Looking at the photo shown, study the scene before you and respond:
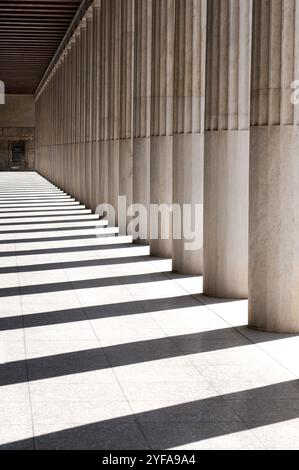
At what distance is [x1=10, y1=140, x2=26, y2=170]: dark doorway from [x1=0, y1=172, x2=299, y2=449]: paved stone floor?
8929 cm

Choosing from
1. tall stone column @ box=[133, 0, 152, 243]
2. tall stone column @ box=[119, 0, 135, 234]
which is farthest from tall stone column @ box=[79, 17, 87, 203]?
tall stone column @ box=[133, 0, 152, 243]

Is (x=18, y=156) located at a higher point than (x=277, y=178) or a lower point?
lower

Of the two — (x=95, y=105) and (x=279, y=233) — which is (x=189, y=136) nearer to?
(x=279, y=233)

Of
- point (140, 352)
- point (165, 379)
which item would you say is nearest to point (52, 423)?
Answer: point (165, 379)

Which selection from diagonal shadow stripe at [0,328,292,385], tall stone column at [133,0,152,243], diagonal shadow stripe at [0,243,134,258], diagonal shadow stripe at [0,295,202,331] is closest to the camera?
diagonal shadow stripe at [0,328,292,385]

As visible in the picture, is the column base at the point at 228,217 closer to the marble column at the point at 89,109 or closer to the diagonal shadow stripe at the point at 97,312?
the diagonal shadow stripe at the point at 97,312

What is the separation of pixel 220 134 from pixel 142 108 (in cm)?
825

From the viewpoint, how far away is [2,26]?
43312mm

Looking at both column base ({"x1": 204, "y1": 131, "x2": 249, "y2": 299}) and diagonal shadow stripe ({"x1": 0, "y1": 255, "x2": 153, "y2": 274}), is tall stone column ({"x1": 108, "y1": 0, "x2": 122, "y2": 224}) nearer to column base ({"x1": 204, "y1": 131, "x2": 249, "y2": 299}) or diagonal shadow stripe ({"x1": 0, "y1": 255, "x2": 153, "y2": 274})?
diagonal shadow stripe ({"x1": 0, "y1": 255, "x2": 153, "y2": 274})

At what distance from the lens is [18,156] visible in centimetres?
10706

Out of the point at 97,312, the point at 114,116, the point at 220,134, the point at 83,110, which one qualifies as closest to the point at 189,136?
the point at 220,134

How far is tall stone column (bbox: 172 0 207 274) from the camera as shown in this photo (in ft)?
54.9

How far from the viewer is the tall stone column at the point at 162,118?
19391mm

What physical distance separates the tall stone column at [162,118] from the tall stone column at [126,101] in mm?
6547
